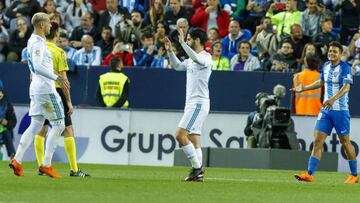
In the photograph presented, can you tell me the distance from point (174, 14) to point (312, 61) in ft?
17.1

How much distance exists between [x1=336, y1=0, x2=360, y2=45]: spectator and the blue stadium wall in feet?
7.94

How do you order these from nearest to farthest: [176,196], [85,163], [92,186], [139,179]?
1. [176,196]
2. [92,186]
3. [139,179]
4. [85,163]

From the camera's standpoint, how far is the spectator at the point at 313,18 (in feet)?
88.3

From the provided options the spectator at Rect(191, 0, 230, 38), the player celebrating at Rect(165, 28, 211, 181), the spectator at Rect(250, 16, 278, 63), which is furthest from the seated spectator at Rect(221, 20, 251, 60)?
the player celebrating at Rect(165, 28, 211, 181)

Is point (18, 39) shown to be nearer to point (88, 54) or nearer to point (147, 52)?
point (88, 54)

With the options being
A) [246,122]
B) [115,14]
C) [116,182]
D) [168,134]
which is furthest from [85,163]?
[116,182]

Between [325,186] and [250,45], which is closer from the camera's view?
[325,186]

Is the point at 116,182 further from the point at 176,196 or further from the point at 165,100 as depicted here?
the point at 165,100

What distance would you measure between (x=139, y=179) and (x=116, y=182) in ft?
3.70

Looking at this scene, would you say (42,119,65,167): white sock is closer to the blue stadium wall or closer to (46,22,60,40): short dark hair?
(46,22,60,40): short dark hair

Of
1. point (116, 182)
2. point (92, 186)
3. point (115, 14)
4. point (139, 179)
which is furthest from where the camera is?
point (115, 14)

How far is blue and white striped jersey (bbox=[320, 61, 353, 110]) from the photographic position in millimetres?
18062

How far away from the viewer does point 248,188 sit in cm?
1580

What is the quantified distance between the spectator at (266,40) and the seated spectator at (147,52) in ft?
7.47
